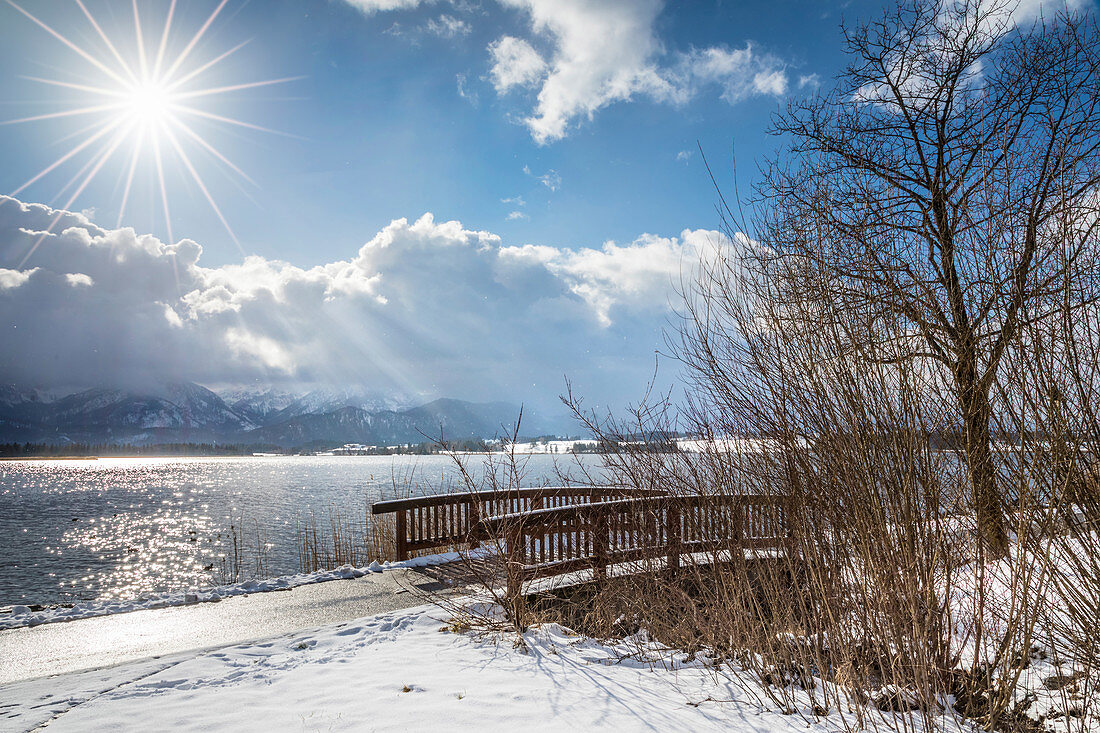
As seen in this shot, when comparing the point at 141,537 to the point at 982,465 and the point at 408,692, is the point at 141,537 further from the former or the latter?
the point at 982,465

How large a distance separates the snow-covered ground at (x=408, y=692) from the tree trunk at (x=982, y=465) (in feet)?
3.05

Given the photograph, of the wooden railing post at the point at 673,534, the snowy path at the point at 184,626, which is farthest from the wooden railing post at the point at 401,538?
the wooden railing post at the point at 673,534

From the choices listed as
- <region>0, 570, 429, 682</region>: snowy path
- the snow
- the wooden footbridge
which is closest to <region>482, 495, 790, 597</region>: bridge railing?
the wooden footbridge

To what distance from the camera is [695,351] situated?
12.8ft

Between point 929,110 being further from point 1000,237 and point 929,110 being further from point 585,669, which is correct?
point 585,669

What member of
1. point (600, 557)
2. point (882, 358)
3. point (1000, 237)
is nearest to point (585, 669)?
point (600, 557)

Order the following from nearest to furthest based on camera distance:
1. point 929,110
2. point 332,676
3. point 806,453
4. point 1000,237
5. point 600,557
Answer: point 1000,237
point 806,453
point 332,676
point 600,557
point 929,110

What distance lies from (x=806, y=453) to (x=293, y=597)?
18.6 feet

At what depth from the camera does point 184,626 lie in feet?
17.0

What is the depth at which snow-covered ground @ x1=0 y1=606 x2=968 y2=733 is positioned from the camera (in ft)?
10.1

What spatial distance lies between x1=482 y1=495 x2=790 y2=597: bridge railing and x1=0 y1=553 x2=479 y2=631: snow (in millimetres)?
2168

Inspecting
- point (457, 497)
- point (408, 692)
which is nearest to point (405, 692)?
point (408, 692)

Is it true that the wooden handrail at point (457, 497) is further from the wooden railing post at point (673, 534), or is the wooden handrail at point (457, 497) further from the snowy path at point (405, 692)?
the snowy path at point (405, 692)

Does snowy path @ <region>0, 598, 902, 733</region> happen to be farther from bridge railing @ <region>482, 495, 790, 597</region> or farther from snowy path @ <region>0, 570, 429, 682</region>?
bridge railing @ <region>482, 495, 790, 597</region>
